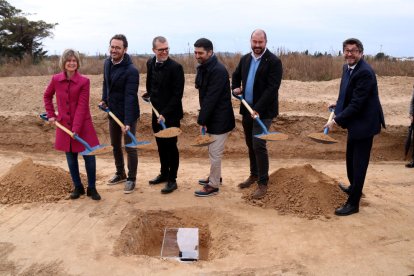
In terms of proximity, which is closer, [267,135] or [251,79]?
[267,135]

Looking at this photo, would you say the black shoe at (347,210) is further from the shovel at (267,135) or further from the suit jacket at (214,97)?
the suit jacket at (214,97)

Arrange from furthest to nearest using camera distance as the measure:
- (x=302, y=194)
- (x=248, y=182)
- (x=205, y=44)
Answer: (x=248, y=182) < (x=302, y=194) < (x=205, y=44)

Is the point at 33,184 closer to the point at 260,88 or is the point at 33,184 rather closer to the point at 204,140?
the point at 204,140

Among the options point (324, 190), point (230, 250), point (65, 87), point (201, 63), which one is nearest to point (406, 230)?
point (324, 190)

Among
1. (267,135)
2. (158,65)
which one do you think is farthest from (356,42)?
(158,65)

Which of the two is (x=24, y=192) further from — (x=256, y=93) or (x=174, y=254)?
(x=256, y=93)

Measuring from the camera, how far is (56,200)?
510cm

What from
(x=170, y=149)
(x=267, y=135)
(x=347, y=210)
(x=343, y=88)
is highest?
(x=343, y=88)

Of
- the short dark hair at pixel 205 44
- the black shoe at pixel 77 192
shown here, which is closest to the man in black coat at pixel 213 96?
the short dark hair at pixel 205 44

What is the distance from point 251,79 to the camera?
4871 millimetres

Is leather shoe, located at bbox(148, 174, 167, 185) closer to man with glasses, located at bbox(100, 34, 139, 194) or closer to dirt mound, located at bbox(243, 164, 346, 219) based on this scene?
man with glasses, located at bbox(100, 34, 139, 194)

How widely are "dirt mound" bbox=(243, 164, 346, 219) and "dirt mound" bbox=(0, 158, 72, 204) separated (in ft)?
7.57

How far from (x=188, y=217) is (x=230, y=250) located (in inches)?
37.2

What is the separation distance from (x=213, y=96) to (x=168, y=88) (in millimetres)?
622
